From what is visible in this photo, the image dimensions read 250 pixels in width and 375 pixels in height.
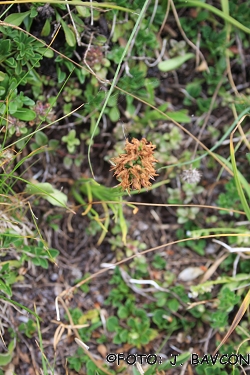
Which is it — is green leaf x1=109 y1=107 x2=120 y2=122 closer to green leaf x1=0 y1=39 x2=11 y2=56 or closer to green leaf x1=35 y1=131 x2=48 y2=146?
green leaf x1=35 y1=131 x2=48 y2=146

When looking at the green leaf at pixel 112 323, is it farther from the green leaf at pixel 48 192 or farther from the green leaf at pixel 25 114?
the green leaf at pixel 25 114

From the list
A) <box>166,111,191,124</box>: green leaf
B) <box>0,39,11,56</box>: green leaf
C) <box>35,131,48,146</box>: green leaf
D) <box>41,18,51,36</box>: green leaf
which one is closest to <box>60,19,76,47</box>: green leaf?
<box>41,18,51,36</box>: green leaf

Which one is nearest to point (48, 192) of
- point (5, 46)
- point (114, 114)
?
point (114, 114)

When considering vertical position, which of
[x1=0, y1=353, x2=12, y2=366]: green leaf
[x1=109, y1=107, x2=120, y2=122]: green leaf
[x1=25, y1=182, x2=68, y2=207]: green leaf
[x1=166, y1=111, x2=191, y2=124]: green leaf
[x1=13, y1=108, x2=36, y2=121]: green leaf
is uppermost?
[x1=166, y1=111, x2=191, y2=124]: green leaf

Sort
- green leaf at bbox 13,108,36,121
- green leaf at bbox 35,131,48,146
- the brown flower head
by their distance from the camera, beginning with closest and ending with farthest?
the brown flower head
green leaf at bbox 13,108,36,121
green leaf at bbox 35,131,48,146

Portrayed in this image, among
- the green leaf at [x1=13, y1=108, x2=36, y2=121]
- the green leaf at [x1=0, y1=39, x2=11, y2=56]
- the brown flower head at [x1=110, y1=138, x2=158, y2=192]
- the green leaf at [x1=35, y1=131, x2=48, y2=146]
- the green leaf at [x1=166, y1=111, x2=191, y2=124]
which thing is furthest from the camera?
the green leaf at [x1=166, y1=111, x2=191, y2=124]

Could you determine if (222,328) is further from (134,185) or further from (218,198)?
(134,185)
